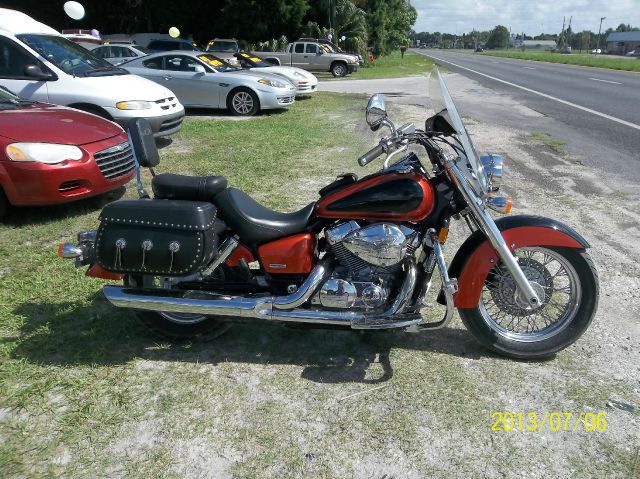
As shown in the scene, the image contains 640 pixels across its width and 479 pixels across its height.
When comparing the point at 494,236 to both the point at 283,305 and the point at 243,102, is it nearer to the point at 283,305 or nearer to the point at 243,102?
the point at 283,305

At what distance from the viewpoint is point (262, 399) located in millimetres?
2719

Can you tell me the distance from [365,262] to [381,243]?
167mm

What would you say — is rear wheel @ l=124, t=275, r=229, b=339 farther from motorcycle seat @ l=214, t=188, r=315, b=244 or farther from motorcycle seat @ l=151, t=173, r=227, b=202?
motorcycle seat @ l=151, t=173, r=227, b=202

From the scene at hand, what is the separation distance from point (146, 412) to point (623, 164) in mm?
7361

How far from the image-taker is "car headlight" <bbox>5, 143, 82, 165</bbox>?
4602 millimetres

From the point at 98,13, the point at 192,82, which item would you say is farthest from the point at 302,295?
the point at 98,13

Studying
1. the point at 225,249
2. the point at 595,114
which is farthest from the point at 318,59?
the point at 225,249

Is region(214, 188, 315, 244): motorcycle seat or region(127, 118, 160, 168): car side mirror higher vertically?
region(127, 118, 160, 168): car side mirror

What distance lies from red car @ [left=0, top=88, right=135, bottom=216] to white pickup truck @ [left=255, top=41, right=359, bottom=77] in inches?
829

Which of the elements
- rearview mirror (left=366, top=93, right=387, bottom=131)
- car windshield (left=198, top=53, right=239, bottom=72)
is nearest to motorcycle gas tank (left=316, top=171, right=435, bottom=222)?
rearview mirror (left=366, top=93, right=387, bottom=131)

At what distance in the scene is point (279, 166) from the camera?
7.05 meters

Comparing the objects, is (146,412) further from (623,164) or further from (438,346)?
(623,164)

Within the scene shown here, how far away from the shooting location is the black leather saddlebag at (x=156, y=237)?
2.67 m

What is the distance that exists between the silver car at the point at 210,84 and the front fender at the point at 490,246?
939cm
